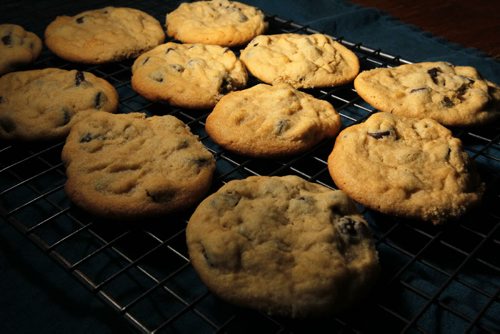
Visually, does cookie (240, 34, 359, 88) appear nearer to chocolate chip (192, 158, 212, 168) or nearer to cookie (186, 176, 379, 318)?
chocolate chip (192, 158, 212, 168)

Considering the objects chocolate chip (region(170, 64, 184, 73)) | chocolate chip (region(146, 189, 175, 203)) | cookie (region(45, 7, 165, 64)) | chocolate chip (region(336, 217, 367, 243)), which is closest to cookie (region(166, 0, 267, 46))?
cookie (region(45, 7, 165, 64))

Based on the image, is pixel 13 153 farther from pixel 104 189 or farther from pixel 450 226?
pixel 450 226

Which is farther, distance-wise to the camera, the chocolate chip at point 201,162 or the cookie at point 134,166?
the chocolate chip at point 201,162

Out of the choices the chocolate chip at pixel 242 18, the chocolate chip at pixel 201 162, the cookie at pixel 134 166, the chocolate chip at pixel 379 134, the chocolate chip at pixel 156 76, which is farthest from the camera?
the chocolate chip at pixel 242 18

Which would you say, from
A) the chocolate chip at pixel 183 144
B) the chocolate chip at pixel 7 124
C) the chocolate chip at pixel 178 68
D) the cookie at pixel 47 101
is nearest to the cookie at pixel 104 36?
the cookie at pixel 47 101

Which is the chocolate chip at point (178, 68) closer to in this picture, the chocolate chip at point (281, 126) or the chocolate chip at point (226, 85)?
the chocolate chip at point (226, 85)

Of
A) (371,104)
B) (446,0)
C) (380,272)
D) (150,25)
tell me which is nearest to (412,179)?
(380,272)

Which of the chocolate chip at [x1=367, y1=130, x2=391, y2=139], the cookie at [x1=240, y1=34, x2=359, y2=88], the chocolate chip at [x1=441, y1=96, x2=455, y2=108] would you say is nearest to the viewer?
the chocolate chip at [x1=367, y1=130, x2=391, y2=139]
